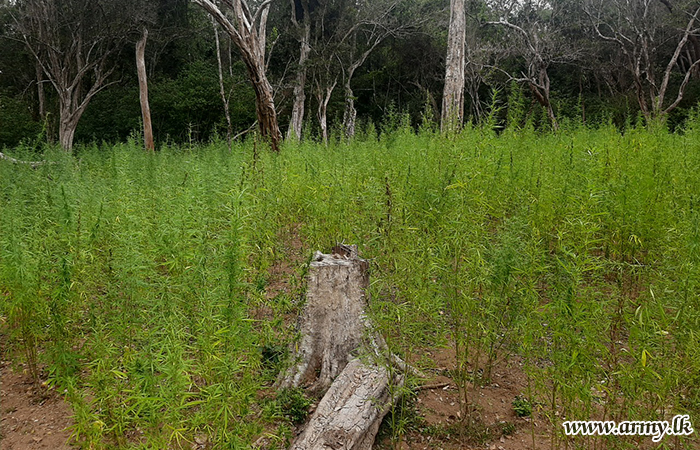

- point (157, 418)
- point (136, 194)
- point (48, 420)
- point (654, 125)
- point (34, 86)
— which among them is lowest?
point (48, 420)

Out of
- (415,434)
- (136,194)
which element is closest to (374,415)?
(415,434)

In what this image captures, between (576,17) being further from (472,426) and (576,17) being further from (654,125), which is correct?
(472,426)

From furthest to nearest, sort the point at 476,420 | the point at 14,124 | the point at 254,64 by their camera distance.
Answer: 1. the point at 14,124
2. the point at 254,64
3. the point at 476,420

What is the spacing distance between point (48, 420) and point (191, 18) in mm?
21771

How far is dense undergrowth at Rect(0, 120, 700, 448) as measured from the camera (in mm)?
2258

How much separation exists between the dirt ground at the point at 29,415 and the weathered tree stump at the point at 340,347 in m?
1.39

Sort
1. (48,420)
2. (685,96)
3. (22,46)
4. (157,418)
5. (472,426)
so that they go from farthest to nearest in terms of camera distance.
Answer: (22,46) < (685,96) < (48,420) < (472,426) < (157,418)

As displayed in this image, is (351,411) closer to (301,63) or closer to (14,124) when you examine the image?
(301,63)

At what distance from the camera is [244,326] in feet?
7.93

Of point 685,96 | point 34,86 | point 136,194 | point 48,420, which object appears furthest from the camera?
point 34,86

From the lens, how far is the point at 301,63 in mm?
18422

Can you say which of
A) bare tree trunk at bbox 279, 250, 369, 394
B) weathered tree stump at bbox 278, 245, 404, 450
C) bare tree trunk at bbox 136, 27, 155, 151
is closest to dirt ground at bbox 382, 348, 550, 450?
weathered tree stump at bbox 278, 245, 404, 450

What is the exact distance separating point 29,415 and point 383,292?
8.05 ft

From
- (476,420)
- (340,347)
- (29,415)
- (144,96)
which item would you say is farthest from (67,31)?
(476,420)
